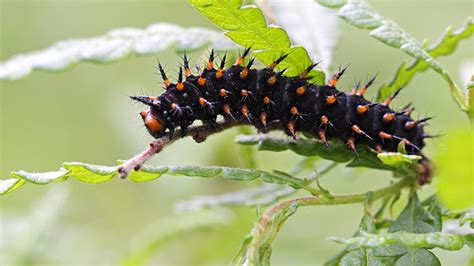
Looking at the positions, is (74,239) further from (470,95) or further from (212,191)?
(470,95)

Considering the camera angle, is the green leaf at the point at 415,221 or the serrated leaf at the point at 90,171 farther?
the green leaf at the point at 415,221

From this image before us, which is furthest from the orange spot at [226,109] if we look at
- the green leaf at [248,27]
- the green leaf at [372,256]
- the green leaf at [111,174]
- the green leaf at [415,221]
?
the green leaf at [372,256]

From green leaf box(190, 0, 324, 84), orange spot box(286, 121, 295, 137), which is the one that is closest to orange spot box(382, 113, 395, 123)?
orange spot box(286, 121, 295, 137)

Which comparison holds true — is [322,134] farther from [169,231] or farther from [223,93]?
[169,231]

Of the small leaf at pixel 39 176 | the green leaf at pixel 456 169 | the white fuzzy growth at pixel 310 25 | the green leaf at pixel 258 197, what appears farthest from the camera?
the white fuzzy growth at pixel 310 25

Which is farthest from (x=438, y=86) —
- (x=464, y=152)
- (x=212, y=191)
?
(x=464, y=152)

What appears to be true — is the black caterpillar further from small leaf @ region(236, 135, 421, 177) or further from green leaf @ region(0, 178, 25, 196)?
green leaf @ region(0, 178, 25, 196)

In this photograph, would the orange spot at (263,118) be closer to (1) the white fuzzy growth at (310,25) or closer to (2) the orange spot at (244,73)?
(2) the orange spot at (244,73)
